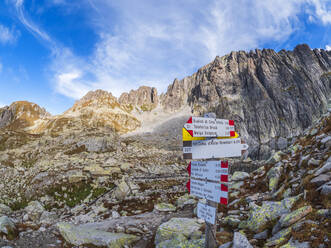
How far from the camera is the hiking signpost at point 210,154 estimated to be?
218 inches

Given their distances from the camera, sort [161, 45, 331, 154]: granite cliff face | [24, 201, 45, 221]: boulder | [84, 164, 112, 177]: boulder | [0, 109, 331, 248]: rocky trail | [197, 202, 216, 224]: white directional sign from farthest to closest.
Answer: [161, 45, 331, 154]: granite cliff face < [84, 164, 112, 177]: boulder < [24, 201, 45, 221]: boulder < [0, 109, 331, 248]: rocky trail < [197, 202, 216, 224]: white directional sign

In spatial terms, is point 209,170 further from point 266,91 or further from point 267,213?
point 266,91

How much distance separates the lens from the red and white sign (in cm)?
528

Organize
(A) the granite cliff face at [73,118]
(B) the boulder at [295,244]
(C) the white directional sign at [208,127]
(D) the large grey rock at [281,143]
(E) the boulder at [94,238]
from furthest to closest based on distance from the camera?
(A) the granite cliff face at [73,118], (D) the large grey rock at [281,143], (E) the boulder at [94,238], (C) the white directional sign at [208,127], (B) the boulder at [295,244]

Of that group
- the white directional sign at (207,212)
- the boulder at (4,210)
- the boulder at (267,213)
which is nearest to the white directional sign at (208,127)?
the white directional sign at (207,212)

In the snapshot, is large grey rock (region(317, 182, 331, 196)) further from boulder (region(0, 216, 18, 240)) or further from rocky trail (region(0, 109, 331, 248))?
boulder (region(0, 216, 18, 240))

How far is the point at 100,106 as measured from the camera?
15400 centimetres

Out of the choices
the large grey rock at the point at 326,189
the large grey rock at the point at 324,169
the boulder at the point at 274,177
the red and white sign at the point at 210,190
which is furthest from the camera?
the boulder at the point at 274,177

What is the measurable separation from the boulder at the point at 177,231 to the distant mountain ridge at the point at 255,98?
127 m

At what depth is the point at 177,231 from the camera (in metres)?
9.24

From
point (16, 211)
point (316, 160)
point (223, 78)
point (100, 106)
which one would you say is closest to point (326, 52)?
point (223, 78)

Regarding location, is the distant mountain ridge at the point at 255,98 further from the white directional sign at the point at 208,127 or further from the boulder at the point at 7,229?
the white directional sign at the point at 208,127

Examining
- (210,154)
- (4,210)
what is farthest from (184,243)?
(4,210)

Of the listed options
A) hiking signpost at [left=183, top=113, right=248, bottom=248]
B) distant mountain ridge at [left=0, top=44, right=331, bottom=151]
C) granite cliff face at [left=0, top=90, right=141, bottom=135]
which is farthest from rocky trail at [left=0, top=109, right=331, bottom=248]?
distant mountain ridge at [left=0, top=44, right=331, bottom=151]
